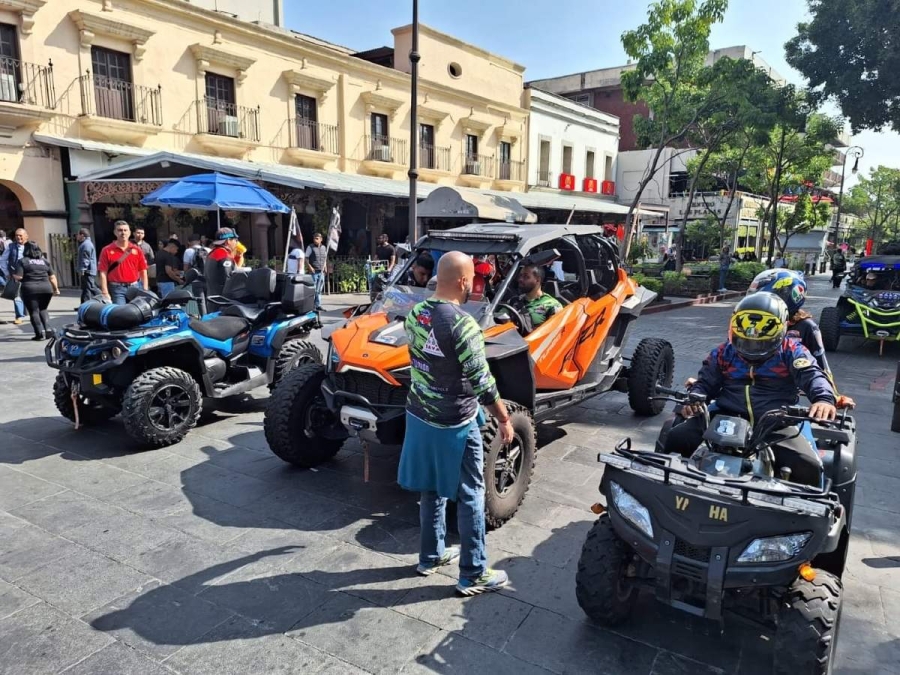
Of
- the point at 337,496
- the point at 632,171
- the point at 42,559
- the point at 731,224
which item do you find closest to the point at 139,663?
the point at 42,559

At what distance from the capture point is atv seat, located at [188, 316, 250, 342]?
5942 mm

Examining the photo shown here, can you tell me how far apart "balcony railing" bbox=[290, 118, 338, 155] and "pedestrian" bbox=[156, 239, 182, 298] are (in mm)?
10839

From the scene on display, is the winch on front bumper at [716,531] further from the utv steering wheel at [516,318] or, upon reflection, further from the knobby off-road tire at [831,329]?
the knobby off-road tire at [831,329]

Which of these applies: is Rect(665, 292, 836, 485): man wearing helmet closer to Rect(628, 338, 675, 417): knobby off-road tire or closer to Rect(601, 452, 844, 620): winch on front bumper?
Rect(601, 452, 844, 620): winch on front bumper

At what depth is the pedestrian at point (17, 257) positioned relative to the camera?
1047cm

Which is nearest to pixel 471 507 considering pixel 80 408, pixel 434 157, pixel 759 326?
pixel 759 326

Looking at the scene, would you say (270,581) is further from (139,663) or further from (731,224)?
(731,224)

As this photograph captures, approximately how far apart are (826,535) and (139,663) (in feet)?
9.49

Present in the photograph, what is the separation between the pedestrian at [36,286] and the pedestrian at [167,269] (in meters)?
1.56

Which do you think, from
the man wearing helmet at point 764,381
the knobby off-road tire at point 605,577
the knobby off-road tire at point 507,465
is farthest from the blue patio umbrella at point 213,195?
the knobby off-road tire at point 605,577

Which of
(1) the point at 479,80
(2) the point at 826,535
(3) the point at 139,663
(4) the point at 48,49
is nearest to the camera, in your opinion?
(2) the point at 826,535

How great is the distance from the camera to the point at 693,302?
1688cm

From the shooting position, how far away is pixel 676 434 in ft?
11.2

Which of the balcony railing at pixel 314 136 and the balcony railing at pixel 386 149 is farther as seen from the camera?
the balcony railing at pixel 386 149
